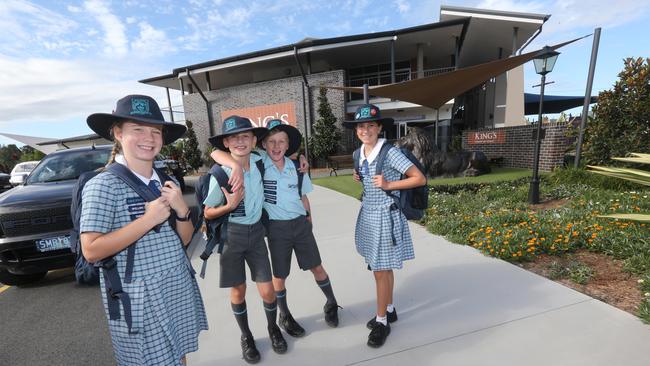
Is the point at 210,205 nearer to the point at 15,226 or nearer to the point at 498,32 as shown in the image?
the point at 15,226

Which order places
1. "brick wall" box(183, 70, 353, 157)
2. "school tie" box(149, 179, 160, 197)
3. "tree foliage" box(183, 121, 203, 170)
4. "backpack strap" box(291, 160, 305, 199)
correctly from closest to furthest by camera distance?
"school tie" box(149, 179, 160, 197) → "backpack strap" box(291, 160, 305, 199) → "brick wall" box(183, 70, 353, 157) → "tree foliage" box(183, 121, 203, 170)

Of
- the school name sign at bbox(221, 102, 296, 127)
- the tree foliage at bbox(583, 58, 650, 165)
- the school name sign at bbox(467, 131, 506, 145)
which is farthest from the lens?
the school name sign at bbox(221, 102, 296, 127)

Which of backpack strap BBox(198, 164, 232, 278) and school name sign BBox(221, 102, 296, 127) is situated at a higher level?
school name sign BBox(221, 102, 296, 127)

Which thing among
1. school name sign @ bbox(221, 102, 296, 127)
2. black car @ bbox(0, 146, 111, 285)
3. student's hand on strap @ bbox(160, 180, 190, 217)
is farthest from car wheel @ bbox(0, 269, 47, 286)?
school name sign @ bbox(221, 102, 296, 127)

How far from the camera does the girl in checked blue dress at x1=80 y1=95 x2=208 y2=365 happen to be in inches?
48.1

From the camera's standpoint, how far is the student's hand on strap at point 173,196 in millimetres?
1310

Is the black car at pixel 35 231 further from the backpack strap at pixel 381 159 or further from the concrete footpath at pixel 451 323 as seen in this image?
the backpack strap at pixel 381 159

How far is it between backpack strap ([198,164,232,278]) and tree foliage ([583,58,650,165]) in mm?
8296

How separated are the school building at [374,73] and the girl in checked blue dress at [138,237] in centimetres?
1441

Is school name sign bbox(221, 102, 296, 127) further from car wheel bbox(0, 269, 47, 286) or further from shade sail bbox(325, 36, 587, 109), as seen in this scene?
car wheel bbox(0, 269, 47, 286)

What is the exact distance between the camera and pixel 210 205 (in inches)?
78.0

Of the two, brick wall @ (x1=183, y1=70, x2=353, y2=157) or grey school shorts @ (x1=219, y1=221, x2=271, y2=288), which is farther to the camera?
brick wall @ (x1=183, y1=70, x2=353, y2=157)

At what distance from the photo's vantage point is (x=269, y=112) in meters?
18.4

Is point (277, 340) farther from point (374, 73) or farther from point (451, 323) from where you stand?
point (374, 73)
